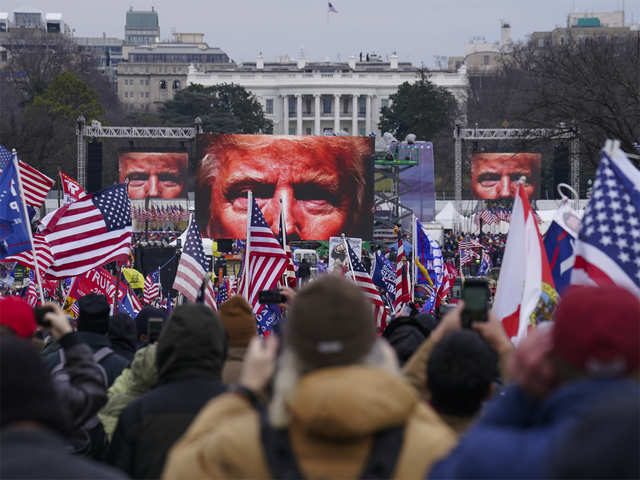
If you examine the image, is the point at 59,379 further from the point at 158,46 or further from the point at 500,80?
the point at 158,46

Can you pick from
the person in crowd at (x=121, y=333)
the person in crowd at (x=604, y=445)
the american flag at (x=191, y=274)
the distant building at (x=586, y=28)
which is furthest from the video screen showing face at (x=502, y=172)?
the distant building at (x=586, y=28)

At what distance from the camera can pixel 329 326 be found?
110 inches

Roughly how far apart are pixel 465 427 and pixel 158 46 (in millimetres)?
186773

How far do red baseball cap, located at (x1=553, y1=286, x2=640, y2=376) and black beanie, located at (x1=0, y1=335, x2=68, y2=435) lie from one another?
1059 millimetres

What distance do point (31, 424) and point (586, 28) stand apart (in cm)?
14935

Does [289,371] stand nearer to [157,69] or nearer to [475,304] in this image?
[475,304]

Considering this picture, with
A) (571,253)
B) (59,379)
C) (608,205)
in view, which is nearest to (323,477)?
(59,379)

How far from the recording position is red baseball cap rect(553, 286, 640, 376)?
2.44 metres

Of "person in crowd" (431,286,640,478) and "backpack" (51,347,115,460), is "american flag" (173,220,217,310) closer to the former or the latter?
"backpack" (51,347,115,460)

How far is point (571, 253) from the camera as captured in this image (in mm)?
6992

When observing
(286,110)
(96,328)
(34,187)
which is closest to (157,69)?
(286,110)

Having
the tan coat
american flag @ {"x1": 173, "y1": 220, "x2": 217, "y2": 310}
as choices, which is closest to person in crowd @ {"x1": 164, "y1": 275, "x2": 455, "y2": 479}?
the tan coat

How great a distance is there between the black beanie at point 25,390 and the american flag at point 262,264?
8.21 m

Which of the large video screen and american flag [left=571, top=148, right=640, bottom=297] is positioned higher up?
american flag [left=571, top=148, right=640, bottom=297]
